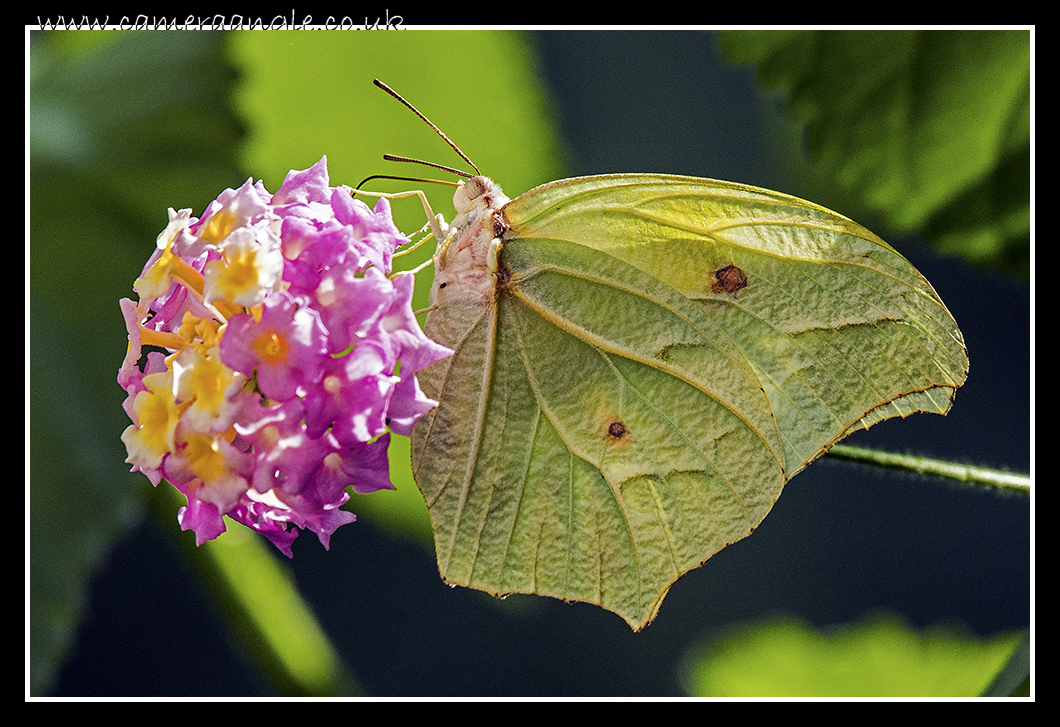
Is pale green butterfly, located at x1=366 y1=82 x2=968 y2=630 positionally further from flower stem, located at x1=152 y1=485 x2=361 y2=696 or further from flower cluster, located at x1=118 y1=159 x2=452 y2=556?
flower stem, located at x1=152 y1=485 x2=361 y2=696

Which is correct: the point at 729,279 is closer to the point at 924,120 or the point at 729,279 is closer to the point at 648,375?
the point at 648,375

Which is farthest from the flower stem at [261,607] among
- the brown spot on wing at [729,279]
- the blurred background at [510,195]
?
the brown spot on wing at [729,279]

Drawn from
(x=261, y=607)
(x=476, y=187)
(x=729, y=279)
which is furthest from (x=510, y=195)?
(x=261, y=607)

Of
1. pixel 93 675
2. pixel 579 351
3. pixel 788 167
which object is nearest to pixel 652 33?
pixel 788 167

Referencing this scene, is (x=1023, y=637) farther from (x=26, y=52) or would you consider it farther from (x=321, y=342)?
(x=26, y=52)

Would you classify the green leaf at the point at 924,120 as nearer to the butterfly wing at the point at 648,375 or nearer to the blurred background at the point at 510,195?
the blurred background at the point at 510,195

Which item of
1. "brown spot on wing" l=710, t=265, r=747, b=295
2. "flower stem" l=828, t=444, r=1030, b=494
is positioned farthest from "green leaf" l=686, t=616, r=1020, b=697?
"brown spot on wing" l=710, t=265, r=747, b=295
